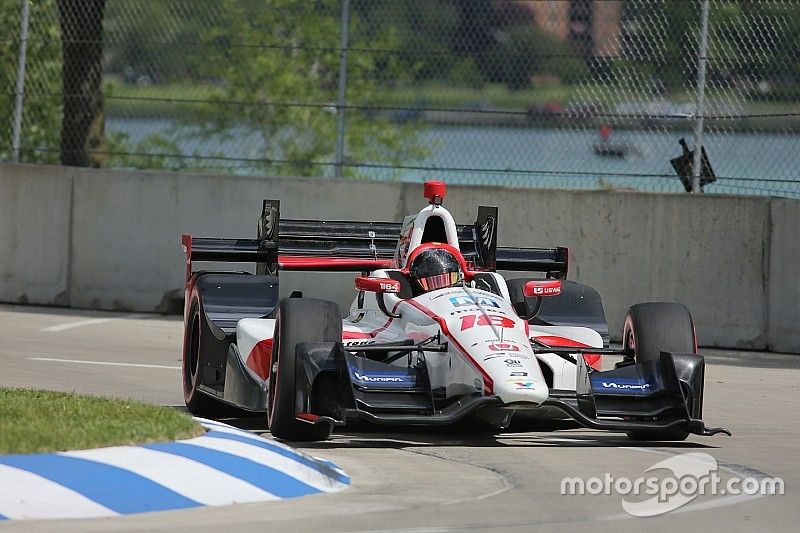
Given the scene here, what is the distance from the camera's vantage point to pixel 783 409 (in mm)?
10625

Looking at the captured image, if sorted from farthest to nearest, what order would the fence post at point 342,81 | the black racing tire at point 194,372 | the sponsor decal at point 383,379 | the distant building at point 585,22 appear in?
1. the fence post at point 342,81
2. the distant building at point 585,22
3. the black racing tire at point 194,372
4. the sponsor decal at point 383,379

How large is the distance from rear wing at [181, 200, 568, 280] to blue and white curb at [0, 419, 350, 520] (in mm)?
3011

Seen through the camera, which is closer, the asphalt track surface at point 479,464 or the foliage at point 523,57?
the asphalt track surface at point 479,464

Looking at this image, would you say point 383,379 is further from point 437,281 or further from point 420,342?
point 437,281

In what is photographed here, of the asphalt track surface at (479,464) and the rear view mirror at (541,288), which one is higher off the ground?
the rear view mirror at (541,288)

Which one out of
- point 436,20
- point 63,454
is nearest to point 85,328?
point 436,20

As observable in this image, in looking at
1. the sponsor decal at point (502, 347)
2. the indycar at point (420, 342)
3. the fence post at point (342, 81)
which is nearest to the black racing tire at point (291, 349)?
the indycar at point (420, 342)

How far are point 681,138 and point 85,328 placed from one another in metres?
5.62

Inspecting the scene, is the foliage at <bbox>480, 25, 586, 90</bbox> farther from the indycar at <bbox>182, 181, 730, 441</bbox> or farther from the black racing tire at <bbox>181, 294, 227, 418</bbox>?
the black racing tire at <bbox>181, 294, 227, 418</bbox>

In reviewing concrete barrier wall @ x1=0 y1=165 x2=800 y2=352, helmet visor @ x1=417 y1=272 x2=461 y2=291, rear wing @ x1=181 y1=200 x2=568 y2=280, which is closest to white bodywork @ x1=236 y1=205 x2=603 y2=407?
helmet visor @ x1=417 y1=272 x2=461 y2=291

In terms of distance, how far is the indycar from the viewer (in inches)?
327

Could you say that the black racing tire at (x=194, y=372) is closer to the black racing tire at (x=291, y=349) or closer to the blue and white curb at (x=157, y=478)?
the black racing tire at (x=291, y=349)

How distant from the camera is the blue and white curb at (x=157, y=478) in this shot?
6234 millimetres

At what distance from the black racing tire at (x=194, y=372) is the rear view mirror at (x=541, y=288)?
6.78 feet
